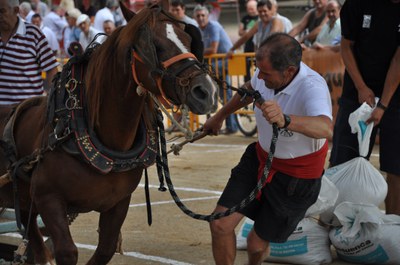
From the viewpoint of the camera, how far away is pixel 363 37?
6523 millimetres

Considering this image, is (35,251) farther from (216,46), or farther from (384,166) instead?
(216,46)

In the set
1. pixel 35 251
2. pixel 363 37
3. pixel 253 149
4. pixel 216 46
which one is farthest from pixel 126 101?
pixel 216 46

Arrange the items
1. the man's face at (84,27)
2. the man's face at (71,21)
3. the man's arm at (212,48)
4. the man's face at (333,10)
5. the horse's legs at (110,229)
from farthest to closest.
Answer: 1. the man's face at (71,21)
2. the man's face at (84,27)
3. the man's arm at (212,48)
4. the man's face at (333,10)
5. the horse's legs at (110,229)

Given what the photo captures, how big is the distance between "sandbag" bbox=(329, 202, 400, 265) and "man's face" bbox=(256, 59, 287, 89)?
156cm

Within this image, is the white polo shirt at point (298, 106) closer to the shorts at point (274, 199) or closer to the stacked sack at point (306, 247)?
the shorts at point (274, 199)

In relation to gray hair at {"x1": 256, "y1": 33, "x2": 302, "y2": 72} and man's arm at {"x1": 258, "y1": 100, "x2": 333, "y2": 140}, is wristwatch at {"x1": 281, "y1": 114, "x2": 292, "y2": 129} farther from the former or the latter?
gray hair at {"x1": 256, "y1": 33, "x2": 302, "y2": 72}

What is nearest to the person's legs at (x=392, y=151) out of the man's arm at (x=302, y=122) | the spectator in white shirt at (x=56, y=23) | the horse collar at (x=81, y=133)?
the man's arm at (x=302, y=122)

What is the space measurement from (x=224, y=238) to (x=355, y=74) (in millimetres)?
2114

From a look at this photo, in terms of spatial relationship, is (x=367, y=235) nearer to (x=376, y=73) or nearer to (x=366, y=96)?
(x=366, y=96)

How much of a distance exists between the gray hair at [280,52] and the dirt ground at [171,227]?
6.33ft

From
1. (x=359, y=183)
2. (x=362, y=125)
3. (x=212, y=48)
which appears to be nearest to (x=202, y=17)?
(x=212, y=48)

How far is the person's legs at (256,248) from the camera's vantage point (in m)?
5.16

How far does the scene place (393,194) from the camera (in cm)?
654

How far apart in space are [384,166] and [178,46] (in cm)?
256
